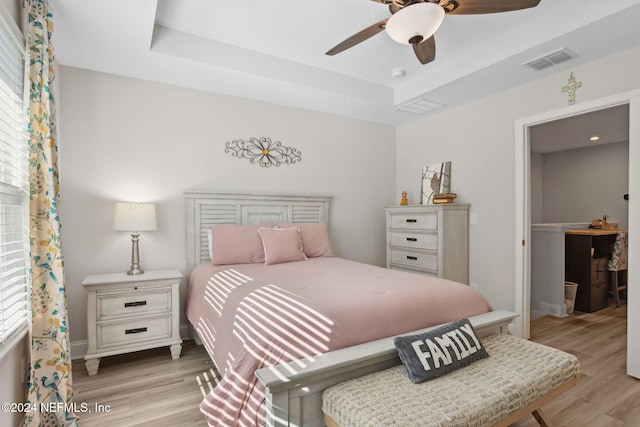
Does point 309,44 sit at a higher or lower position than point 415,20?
higher

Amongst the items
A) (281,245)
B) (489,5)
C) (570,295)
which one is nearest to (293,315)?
(281,245)

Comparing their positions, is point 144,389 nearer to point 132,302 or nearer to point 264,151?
point 132,302

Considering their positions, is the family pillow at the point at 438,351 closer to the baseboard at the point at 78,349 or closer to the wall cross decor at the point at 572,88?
the wall cross decor at the point at 572,88

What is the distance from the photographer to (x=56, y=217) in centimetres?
184

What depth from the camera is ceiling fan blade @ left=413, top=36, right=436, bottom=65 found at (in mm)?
2170

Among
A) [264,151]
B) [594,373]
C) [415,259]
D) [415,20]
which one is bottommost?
[594,373]

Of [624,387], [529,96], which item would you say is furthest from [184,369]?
[529,96]

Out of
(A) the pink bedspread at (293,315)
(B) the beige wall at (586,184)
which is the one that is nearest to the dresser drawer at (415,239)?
(A) the pink bedspread at (293,315)

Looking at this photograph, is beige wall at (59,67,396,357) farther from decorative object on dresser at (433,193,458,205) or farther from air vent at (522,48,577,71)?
air vent at (522,48,577,71)

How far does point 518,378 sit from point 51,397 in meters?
2.29

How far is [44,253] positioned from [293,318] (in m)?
1.33

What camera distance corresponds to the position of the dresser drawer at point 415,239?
11.7ft

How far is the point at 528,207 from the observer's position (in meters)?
3.24

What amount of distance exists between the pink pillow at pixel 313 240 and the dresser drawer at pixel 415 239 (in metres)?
0.93
